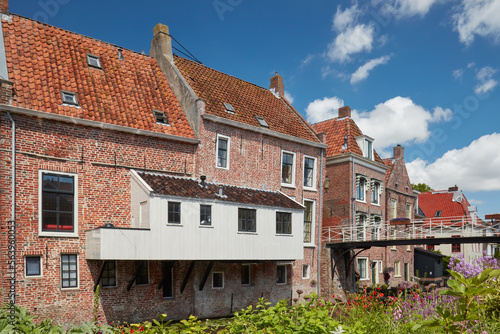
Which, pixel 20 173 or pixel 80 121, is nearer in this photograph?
pixel 20 173

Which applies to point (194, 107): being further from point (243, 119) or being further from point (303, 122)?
point (303, 122)

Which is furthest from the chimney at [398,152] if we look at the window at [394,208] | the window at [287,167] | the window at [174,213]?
the window at [174,213]

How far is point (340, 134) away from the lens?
27672 mm

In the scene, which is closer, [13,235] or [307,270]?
[13,235]

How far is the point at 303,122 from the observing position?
24.9m

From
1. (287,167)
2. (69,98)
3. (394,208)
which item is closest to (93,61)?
(69,98)

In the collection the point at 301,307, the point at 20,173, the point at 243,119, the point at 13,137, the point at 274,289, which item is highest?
the point at 243,119

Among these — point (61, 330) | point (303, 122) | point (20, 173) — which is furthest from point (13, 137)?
point (303, 122)

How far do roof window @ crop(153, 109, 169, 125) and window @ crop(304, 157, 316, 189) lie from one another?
27.8ft

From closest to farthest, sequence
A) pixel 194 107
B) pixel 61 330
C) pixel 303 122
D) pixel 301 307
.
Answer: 1. pixel 301 307
2. pixel 61 330
3. pixel 194 107
4. pixel 303 122

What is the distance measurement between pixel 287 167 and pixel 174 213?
8.25m

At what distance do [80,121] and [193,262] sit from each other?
22.2ft

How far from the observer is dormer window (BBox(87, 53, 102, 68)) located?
59.4ft

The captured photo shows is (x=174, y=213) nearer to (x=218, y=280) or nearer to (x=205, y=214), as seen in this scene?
(x=205, y=214)
